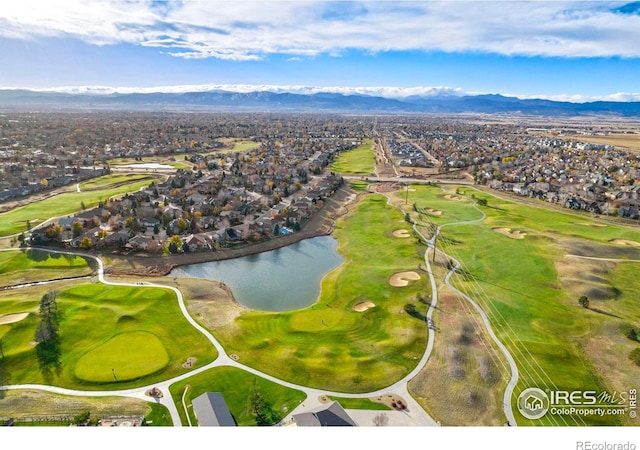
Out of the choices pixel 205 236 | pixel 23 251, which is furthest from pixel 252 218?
pixel 23 251

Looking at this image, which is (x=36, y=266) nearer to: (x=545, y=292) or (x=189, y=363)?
(x=189, y=363)

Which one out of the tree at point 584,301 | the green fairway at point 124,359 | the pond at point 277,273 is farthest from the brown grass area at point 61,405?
the tree at point 584,301

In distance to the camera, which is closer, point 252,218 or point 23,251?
point 23,251

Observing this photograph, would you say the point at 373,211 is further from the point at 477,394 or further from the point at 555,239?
the point at 477,394

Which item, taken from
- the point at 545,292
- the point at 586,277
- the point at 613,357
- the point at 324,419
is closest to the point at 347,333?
the point at 324,419

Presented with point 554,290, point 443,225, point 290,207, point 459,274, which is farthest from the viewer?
point 290,207
